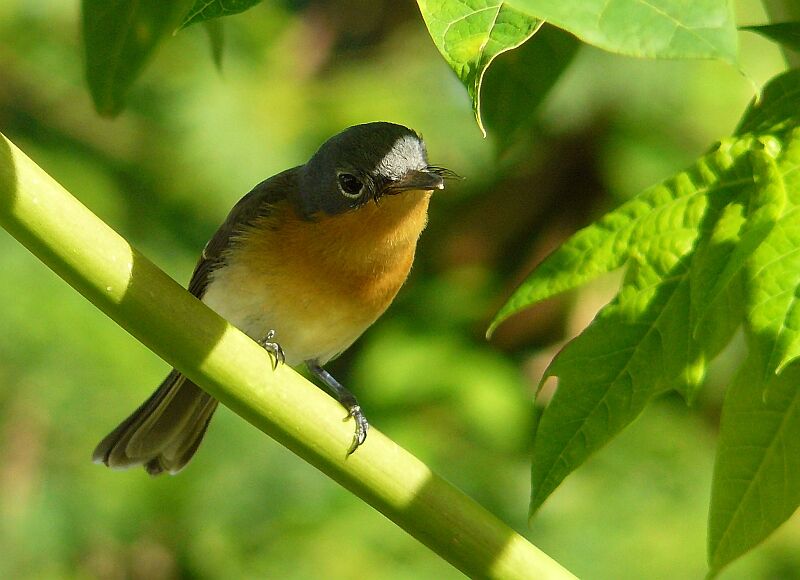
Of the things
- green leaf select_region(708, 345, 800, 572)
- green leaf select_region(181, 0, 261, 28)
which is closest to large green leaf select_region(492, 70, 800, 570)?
green leaf select_region(708, 345, 800, 572)

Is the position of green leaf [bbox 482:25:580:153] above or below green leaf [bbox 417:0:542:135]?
below

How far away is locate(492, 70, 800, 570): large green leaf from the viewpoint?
144cm

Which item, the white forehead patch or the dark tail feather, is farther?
the dark tail feather

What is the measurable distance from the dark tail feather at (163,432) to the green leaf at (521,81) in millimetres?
1759

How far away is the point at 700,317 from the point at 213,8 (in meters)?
0.78

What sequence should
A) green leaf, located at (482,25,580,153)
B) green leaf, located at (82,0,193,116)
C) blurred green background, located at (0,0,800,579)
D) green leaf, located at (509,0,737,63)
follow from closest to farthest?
green leaf, located at (509,0,737,63)
green leaf, located at (82,0,193,116)
green leaf, located at (482,25,580,153)
blurred green background, located at (0,0,800,579)

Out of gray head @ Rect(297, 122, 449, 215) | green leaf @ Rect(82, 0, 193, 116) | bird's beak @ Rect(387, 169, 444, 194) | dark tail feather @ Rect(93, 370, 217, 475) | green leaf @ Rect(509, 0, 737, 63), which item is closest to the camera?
green leaf @ Rect(509, 0, 737, 63)

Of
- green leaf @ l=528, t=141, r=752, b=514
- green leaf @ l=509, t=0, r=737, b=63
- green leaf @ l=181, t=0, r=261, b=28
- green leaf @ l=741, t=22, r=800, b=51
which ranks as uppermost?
green leaf @ l=509, t=0, r=737, b=63

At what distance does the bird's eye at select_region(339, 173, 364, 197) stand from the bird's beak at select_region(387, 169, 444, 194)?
164 millimetres

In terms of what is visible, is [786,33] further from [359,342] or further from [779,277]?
[359,342]

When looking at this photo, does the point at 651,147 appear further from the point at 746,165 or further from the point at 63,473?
the point at 746,165

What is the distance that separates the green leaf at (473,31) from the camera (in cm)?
109

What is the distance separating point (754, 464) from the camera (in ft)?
4.87

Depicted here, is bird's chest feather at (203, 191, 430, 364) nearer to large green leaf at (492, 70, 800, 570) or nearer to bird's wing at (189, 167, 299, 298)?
bird's wing at (189, 167, 299, 298)
